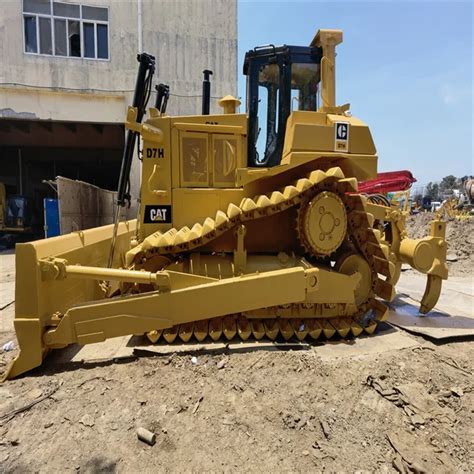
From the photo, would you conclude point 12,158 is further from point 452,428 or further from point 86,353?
point 452,428

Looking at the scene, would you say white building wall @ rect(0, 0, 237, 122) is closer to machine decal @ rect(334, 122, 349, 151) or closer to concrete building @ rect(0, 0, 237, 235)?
concrete building @ rect(0, 0, 237, 235)

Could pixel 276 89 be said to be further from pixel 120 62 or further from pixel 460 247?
pixel 120 62

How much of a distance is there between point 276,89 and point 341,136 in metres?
1.03

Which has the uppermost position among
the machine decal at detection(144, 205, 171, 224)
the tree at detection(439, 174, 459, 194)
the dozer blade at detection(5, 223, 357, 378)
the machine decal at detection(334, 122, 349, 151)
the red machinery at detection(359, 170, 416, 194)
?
the tree at detection(439, 174, 459, 194)

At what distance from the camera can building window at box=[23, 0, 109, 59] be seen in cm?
1191

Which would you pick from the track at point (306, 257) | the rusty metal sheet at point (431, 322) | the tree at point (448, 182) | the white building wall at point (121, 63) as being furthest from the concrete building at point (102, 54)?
the tree at point (448, 182)

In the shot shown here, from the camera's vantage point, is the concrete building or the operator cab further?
the concrete building

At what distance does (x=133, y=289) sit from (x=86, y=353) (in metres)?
0.79

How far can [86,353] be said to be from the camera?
3393 millimetres

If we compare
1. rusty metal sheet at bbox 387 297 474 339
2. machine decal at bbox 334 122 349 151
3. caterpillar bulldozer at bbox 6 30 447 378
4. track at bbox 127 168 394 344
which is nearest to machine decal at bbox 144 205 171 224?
caterpillar bulldozer at bbox 6 30 447 378

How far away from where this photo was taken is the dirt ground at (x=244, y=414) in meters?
2.13

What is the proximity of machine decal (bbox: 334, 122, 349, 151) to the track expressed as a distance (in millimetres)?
386

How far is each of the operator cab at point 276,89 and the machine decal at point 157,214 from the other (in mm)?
1177

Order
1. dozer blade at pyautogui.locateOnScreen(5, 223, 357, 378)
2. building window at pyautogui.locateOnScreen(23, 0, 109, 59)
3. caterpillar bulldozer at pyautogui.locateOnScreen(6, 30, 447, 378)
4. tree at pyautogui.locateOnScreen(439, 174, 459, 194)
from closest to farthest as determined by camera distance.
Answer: dozer blade at pyautogui.locateOnScreen(5, 223, 357, 378), caterpillar bulldozer at pyautogui.locateOnScreen(6, 30, 447, 378), building window at pyautogui.locateOnScreen(23, 0, 109, 59), tree at pyautogui.locateOnScreen(439, 174, 459, 194)
